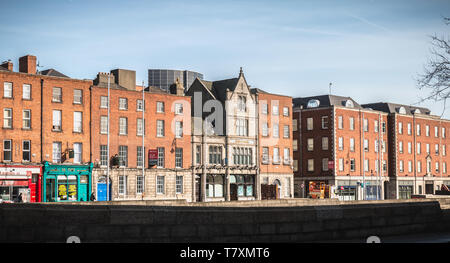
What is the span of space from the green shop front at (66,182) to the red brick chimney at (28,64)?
31.6ft

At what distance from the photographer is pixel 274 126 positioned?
84.3 m

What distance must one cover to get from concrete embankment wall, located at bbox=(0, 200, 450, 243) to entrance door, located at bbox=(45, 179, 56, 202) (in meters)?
45.9

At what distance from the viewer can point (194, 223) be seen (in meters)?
16.5

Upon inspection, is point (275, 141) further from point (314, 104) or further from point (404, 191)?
point (404, 191)

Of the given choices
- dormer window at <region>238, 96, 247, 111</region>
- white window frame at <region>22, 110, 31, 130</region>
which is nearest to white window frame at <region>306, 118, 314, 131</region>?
dormer window at <region>238, 96, 247, 111</region>

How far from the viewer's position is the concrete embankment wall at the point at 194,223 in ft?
48.0

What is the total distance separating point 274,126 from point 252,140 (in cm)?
499

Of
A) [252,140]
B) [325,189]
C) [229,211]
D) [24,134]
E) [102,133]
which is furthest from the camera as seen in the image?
[325,189]

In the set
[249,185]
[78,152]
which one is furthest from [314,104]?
[78,152]

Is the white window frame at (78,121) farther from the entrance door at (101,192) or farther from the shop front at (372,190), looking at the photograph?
the shop front at (372,190)

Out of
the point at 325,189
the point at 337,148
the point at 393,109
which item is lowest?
the point at 325,189
